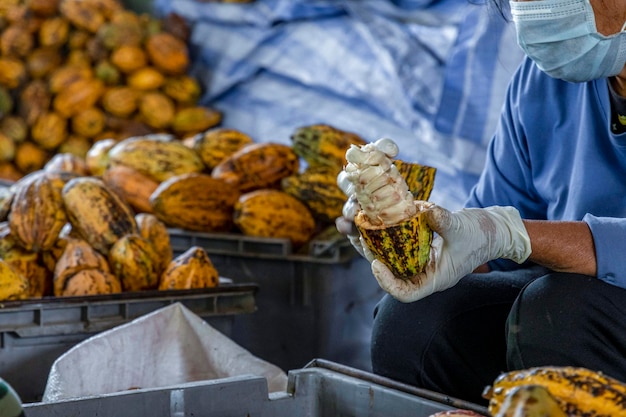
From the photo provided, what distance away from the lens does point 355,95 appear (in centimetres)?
437

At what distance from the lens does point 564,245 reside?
162 centimetres

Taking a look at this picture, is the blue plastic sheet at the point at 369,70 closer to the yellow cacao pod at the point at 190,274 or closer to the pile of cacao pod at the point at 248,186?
the pile of cacao pod at the point at 248,186

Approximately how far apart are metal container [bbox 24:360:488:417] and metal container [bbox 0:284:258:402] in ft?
2.77

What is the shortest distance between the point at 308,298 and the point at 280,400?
4.50 ft

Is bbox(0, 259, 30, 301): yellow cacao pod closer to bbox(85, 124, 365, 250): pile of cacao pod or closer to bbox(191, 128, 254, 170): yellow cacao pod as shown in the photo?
bbox(85, 124, 365, 250): pile of cacao pod

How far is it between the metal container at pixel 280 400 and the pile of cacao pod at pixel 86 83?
386 centimetres

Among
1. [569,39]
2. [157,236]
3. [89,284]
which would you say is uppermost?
[569,39]

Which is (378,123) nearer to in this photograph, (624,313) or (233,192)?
(233,192)

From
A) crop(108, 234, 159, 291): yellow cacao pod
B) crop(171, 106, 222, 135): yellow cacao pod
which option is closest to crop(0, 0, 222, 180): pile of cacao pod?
crop(171, 106, 222, 135): yellow cacao pod

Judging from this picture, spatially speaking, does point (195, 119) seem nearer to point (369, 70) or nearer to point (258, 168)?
point (369, 70)

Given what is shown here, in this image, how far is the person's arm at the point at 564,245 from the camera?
1.62 metres

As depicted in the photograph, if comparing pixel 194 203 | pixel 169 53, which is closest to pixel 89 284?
pixel 194 203

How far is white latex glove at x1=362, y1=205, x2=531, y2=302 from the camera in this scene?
1579mm

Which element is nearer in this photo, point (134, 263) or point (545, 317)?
point (545, 317)
